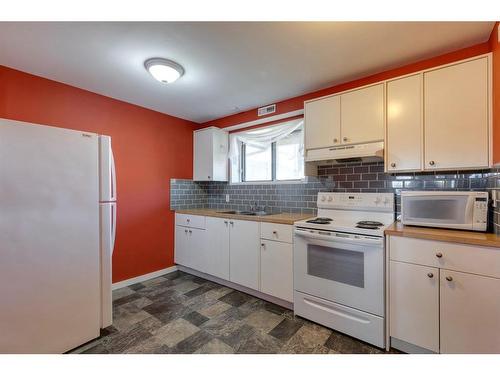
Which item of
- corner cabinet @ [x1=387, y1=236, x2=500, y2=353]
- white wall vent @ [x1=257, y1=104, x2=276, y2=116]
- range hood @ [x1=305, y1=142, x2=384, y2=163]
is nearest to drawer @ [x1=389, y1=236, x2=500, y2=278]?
corner cabinet @ [x1=387, y1=236, x2=500, y2=353]

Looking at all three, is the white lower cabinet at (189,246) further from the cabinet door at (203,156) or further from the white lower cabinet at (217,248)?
the cabinet door at (203,156)

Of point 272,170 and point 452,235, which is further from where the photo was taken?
point 272,170

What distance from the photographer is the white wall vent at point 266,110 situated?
2867 mm

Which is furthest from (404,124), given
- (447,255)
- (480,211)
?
(447,255)

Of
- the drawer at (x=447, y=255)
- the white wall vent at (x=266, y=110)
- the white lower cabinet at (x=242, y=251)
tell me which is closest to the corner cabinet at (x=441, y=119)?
the drawer at (x=447, y=255)

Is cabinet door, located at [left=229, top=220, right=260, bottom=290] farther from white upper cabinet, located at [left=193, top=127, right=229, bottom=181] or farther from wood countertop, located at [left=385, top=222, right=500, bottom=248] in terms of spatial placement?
wood countertop, located at [left=385, top=222, right=500, bottom=248]

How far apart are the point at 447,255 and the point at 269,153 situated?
2216 millimetres

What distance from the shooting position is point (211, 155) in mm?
3318

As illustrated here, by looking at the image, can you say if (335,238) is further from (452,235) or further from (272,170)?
(272,170)

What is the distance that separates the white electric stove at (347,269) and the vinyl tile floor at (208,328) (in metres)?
0.13
